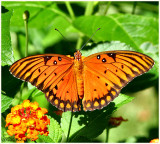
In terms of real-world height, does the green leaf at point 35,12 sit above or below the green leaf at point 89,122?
above

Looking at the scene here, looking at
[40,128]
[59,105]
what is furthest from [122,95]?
[40,128]

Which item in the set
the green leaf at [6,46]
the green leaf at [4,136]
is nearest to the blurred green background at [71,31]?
the green leaf at [6,46]

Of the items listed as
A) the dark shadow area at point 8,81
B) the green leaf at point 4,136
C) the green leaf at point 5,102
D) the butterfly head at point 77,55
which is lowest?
the green leaf at point 4,136

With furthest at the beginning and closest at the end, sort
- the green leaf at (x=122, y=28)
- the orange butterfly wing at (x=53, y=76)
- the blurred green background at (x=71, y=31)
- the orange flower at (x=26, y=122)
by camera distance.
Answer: the green leaf at (x=122, y=28) → the blurred green background at (x=71, y=31) → the orange butterfly wing at (x=53, y=76) → the orange flower at (x=26, y=122)

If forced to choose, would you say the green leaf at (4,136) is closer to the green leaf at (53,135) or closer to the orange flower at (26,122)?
the orange flower at (26,122)

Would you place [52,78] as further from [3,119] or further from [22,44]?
[22,44]

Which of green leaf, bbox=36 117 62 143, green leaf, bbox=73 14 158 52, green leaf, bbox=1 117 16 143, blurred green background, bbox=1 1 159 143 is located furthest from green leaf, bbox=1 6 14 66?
green leaf, bbox=73 14 158 52

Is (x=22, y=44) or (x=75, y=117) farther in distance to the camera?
(x=22, y=44)
